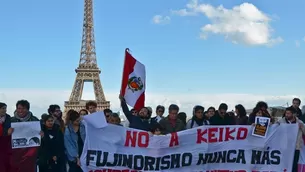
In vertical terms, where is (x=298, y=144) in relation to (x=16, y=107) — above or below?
below

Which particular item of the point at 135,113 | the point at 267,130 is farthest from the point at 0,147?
the point at 267,130

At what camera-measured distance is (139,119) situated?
394 inches

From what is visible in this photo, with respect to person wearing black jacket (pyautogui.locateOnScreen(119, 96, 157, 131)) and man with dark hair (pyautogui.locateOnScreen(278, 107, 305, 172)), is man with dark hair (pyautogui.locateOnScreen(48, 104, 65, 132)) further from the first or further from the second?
man with dark hair (pyautogui.locateOnScreen(278, 107, 305, 172))

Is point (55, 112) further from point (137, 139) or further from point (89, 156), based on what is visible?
point (137, 139)

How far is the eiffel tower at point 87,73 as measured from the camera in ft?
239

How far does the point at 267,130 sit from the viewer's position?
9570 mm

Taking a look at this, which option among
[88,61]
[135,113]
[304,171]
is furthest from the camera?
[88,61]

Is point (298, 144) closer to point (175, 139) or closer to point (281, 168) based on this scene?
point (281, 168)

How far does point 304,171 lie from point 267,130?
130 centimetres

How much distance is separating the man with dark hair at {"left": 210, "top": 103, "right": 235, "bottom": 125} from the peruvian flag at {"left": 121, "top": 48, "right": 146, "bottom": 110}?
1.67 metres

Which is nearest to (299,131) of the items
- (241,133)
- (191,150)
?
(241,133)

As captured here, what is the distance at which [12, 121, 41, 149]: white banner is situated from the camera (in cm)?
922

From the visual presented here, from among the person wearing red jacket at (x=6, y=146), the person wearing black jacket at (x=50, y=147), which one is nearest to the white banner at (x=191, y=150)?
the person wearing black jacket at (x=50, y=147)

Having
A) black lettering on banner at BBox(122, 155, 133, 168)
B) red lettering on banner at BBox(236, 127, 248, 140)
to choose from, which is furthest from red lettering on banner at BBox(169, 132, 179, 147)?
red lettering on banner at BBox(236, 127, 248, 140)
